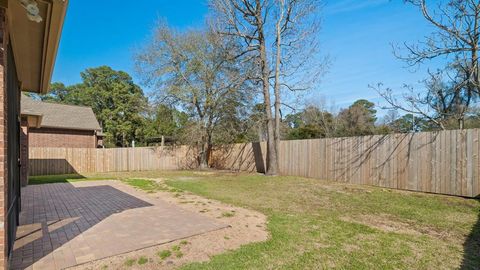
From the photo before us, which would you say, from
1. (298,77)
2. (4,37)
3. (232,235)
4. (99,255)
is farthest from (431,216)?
(298,77)

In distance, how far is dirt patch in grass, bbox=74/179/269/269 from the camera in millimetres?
3111

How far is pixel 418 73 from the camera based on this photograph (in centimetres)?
842

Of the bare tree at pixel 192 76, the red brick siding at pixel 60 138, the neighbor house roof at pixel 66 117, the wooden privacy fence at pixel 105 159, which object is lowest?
the wooden privacy fence at pixel 105 159

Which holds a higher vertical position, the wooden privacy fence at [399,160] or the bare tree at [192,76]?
the bare tree at [192,76]

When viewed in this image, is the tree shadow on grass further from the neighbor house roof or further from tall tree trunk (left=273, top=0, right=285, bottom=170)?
the neighbor house roof

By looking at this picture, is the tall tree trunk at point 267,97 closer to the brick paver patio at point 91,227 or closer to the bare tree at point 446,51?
the bare tree at point 446,51

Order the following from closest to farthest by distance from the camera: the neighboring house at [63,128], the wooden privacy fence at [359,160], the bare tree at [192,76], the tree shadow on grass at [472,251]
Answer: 1. the tree shadow on grass at [472,251]
2. the wooden privacy fence at [359,160]
3. the bare tree at [192,76]
4. the neighboring house at [63,128]

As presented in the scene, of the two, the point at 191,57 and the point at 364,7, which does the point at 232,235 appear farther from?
the point at 191,57

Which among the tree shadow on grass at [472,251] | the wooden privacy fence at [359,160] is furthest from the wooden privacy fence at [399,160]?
the tree shadow on grass at [472,251]

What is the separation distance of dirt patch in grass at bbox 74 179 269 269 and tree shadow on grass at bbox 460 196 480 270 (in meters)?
2.45

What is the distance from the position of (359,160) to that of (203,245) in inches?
295

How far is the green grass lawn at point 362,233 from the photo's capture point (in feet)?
10.4

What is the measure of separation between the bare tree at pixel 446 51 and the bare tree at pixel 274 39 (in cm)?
505

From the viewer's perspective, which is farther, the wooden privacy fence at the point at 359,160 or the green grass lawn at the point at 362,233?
the wooden privacy fence at the point at 359,160
